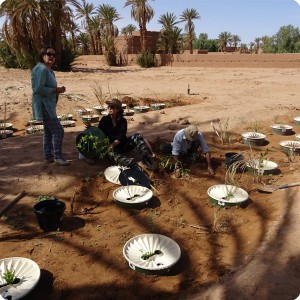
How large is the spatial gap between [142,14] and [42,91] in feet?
84.0

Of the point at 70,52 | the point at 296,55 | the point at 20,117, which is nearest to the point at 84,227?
the point at 20,117

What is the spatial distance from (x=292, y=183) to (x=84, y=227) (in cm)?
263

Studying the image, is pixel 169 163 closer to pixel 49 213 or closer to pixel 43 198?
pixel 43 198

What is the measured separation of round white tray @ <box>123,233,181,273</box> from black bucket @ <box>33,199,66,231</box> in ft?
2.78

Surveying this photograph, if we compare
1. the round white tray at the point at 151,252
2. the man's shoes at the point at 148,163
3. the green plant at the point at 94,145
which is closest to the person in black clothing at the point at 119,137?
the man's shoes at the point at 148,163

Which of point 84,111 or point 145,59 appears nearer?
point 84,111

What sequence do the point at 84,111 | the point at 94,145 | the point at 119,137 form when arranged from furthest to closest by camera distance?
the point at 84,111 < the point at 119,137 < the point at 94,145

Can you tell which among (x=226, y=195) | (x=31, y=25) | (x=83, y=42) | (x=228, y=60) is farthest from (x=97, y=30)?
(x=226, y=195)

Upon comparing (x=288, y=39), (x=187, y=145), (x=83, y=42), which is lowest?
(x=187, y=145)

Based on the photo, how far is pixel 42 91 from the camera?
376 centimetres

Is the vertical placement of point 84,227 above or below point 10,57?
below

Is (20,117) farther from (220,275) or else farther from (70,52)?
(70,52)

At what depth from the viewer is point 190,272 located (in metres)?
2.78

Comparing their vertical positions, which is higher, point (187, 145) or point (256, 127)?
point (187, 145)
